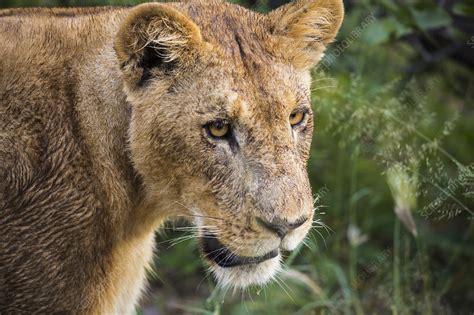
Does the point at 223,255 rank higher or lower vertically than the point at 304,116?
lower

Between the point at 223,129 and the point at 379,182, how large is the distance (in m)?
3.43

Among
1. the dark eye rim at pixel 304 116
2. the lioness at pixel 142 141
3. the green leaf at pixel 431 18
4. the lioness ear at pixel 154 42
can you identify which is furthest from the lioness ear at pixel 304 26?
the green leaf at pixel 431 18

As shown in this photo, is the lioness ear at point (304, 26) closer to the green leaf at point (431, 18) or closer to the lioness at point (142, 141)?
the lioness at point (142, 141)

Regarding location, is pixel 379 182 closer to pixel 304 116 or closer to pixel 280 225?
pixel 304 116

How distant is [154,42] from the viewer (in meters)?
3.82

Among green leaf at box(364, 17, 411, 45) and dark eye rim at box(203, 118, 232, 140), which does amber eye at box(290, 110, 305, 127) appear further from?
green leaf at box(364, 17, 411, 45)

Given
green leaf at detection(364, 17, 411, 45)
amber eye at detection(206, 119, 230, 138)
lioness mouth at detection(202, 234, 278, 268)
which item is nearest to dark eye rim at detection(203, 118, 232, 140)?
amber eye at detection(206, 119, 230, 138)

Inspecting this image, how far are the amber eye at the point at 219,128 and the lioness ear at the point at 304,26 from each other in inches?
18.6

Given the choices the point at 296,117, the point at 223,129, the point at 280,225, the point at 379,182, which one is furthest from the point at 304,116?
the point at 379,182

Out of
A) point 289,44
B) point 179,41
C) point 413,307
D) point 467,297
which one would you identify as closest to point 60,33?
point 179,41

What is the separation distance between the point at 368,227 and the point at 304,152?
2.93 metres

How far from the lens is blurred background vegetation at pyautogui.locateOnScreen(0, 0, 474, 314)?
17.7 ft

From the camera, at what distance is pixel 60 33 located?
411 cm

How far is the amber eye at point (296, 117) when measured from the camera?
3926mm
